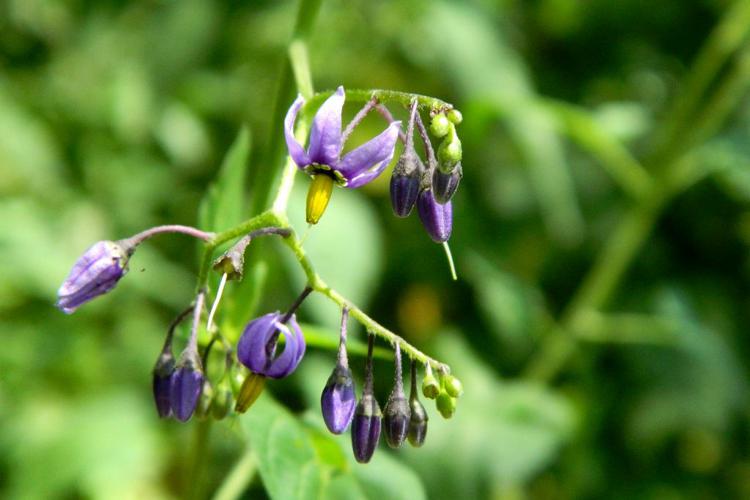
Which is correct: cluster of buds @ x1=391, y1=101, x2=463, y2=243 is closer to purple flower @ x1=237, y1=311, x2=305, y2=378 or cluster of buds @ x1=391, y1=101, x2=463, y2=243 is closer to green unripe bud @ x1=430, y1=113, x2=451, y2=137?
green unripe bud @ x1=430, y1=113, x2=451, y2=137

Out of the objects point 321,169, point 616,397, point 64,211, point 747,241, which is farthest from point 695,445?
point 321,169

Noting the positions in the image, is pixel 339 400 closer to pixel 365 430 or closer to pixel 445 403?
pixel 365 430

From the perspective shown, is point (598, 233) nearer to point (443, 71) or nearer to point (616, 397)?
point (616, 397)

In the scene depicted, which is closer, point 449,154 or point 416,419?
point 449,154

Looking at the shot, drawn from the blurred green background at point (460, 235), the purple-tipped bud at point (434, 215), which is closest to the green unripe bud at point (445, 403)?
the purple-tipped bud at point (434, 215)

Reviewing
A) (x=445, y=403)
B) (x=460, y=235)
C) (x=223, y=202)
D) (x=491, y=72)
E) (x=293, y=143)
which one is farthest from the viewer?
(x=460, y=235)

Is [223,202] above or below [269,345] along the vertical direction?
below

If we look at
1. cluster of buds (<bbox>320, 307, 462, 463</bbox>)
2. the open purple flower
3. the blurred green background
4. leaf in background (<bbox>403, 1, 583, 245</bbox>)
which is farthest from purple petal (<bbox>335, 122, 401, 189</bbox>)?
leaf in background (<bbox>403, 1, 583, 245</bbox>)

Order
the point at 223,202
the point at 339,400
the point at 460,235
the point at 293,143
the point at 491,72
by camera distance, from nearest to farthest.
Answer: the point at 293,143
the point at 339,400
the point at 223,202
the point at 491,72
the point at 460,235

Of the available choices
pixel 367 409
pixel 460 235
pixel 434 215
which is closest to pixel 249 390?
pixel 367 409
